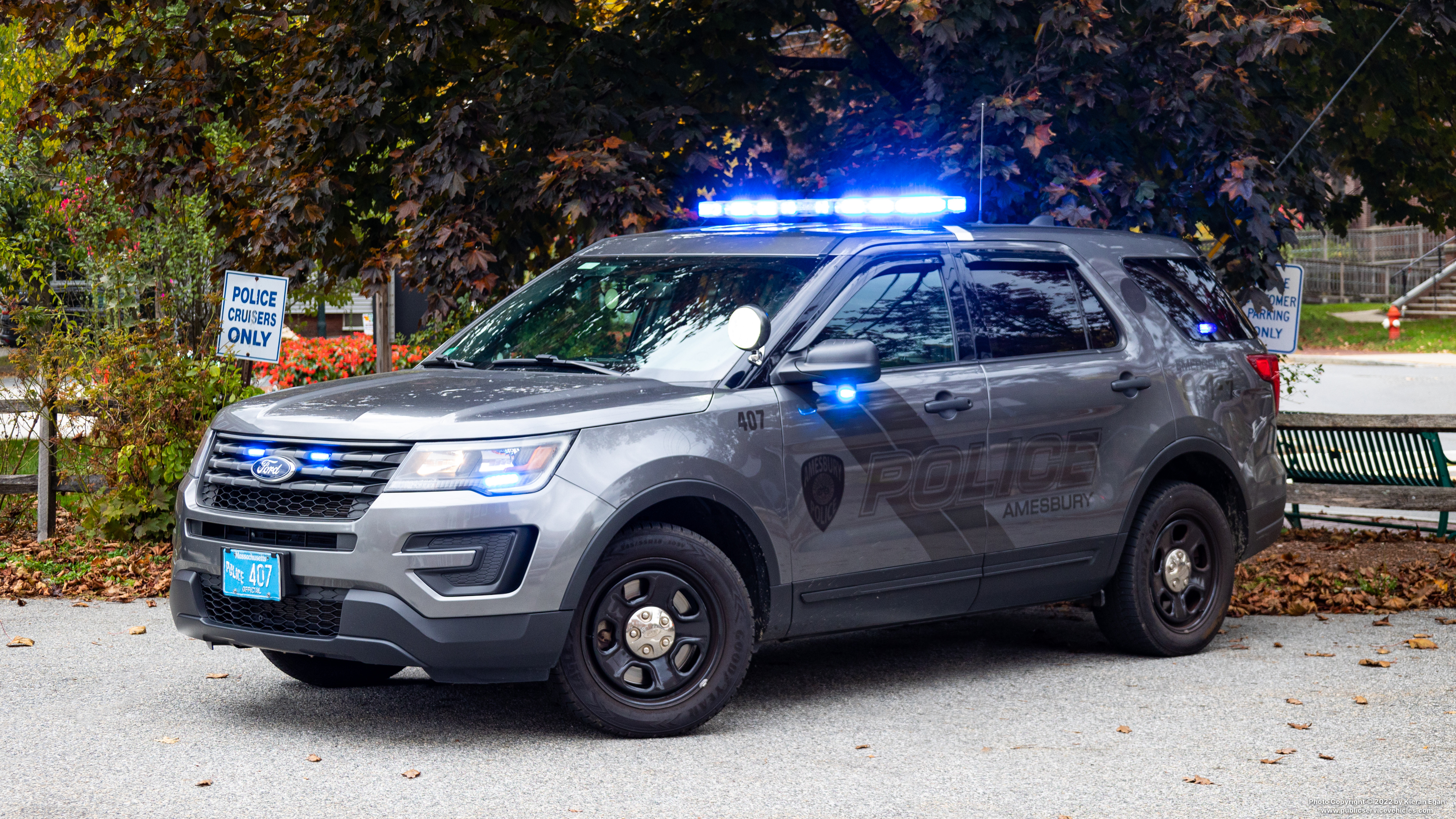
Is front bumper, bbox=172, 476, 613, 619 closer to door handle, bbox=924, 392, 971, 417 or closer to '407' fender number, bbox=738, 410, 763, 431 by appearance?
'407' fender number, bbox=738, 410, 763, 431

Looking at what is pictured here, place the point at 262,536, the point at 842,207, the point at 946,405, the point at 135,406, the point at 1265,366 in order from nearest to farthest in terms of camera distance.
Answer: the point at 262,536
the point at 946,405
the point at 842,207
the point at 1265,366
the point at 135,406

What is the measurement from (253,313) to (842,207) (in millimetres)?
4756

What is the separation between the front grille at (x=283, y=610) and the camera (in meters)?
5.68

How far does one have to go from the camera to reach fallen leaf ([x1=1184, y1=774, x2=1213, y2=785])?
5480 millimetres

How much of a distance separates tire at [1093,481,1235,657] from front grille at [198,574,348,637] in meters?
3.56

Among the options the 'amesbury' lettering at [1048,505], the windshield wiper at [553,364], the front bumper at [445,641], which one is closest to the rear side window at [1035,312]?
the 'amesbury' lettering at [1048,505]

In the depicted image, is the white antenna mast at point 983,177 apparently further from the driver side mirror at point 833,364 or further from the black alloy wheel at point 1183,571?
the driver side mirror at point 833,364

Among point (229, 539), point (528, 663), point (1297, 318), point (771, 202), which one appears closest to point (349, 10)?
point (771, 202)

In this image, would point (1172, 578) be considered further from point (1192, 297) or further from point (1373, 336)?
point (1373, 336)

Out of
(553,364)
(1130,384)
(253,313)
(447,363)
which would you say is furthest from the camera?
(253,313)

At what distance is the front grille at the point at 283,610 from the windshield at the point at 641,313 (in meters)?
1.41

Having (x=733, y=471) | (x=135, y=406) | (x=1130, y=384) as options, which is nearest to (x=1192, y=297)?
(x=1130, y=384)

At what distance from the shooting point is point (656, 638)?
19.5ft

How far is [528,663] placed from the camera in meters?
5.66
